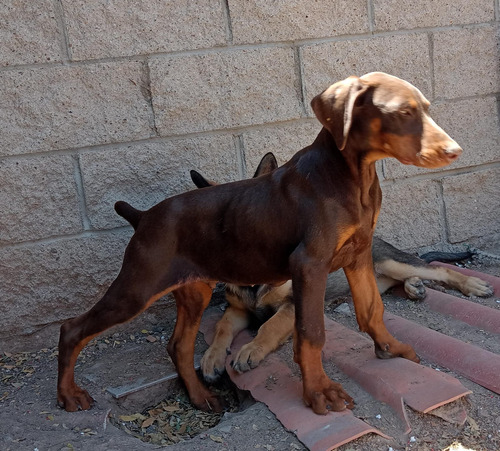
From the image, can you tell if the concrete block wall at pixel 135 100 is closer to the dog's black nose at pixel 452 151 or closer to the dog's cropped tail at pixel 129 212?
the dog's cropped tail at pixel 129 212

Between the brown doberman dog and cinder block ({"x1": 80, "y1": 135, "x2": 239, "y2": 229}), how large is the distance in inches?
26.6

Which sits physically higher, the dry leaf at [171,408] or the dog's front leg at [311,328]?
the dog's front leg at [311,328]

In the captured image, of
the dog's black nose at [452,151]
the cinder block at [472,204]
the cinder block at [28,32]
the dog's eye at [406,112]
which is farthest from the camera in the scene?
the cinder block at [472,204]

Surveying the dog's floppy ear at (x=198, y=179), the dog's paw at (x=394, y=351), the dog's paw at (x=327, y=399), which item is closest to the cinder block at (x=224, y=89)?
the dog's floppy ear at (x=198, y=179)

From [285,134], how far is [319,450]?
8.34ft

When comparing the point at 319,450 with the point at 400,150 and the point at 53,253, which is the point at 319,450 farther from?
the point at 53,253

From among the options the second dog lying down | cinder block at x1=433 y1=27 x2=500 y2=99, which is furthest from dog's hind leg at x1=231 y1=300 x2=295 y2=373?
cinder block at x1=433 y1=27 x2=500 y2=99

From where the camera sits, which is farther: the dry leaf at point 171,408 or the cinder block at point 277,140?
the cinder block at point 277,140

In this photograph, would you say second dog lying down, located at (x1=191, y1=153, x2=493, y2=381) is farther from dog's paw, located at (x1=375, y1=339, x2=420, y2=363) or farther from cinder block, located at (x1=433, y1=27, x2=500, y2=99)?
cinder block, located at (x1=433, y1=27, x2=500, y2=99)

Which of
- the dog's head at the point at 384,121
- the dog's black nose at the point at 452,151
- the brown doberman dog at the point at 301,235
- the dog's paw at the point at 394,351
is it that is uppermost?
the dog's head at the point at 384,121

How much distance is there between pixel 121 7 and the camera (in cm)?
425

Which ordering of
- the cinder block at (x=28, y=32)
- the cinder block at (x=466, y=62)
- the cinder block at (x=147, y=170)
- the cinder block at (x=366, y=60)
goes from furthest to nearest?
the cinder block at (x=466, y=62) < the cinder block at (x=366, y=60) < the cinder block at (x=147, y=170) < the cinder block at (x=28, y=32)

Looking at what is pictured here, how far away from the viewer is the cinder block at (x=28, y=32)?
13.4ft

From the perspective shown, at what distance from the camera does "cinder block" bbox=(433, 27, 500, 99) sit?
5121 mm
